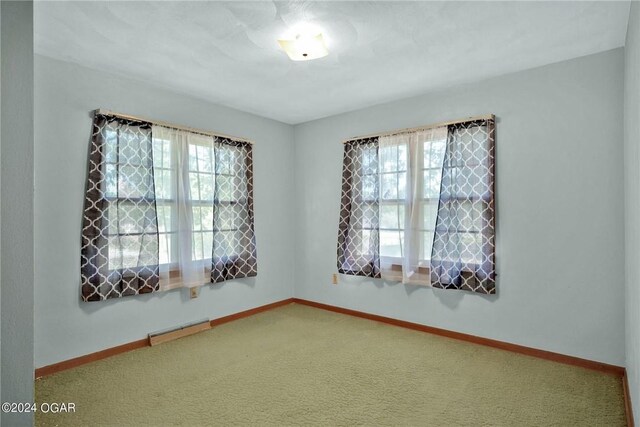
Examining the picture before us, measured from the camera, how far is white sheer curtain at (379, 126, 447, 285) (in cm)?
362

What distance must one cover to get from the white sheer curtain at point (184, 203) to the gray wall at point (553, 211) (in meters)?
2.36

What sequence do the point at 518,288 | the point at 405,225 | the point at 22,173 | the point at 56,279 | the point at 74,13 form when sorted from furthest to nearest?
the point at 405,225, the point at 518,288, the point at 56,279, the point at 74,13, the point at 22,173

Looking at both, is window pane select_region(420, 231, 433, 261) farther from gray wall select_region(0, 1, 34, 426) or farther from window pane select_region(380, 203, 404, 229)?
gray wall select_region(0, 1, 34, 426)

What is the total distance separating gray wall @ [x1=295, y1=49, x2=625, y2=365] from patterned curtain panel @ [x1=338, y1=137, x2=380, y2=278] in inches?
24.4

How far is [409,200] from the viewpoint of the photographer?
12.3 feet

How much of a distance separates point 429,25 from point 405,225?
78.8 inches

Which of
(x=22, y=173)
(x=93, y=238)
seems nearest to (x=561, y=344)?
(x=22, y=173)

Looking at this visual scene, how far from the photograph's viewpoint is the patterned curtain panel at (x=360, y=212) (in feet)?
13.2

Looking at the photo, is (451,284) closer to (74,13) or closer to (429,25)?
(429,25)

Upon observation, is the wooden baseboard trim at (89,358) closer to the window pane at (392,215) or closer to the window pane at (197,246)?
the window pane at (197,246)

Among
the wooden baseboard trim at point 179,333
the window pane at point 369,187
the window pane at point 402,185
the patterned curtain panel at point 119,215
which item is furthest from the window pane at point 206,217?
the window pane at point 402,185

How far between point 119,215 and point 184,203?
2.08 feet

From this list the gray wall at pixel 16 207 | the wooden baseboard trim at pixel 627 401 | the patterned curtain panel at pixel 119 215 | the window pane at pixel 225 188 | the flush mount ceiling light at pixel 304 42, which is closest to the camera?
the gray wall at pixel 16 207

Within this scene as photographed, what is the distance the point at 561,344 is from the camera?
2.91 metres
